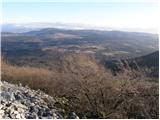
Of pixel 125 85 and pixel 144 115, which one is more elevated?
pixel 125 85

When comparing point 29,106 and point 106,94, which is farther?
point 106,94

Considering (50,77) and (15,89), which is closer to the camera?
(15,89)

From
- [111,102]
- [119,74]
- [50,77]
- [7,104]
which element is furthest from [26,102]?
[50,77]

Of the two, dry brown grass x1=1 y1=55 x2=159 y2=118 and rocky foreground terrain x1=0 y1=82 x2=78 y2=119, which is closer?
rocky foreground terrain x1=0 y1=82 x2=78 y2=119

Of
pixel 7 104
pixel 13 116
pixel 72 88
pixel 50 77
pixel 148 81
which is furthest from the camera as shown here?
pixel 50 77

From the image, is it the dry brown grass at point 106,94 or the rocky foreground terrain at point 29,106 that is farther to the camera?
the dry brown grass at point 106,94

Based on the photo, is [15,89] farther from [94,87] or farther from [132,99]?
[132,99]

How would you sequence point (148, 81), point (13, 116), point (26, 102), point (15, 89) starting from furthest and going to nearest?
1. point (148, 81)
2. point (15, 89)
3. point (26, 102)
4. point (13, 116)
